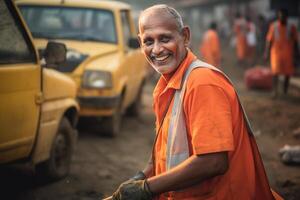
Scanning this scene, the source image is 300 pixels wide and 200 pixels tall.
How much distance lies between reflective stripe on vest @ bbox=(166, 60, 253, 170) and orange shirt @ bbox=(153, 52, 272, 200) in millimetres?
28

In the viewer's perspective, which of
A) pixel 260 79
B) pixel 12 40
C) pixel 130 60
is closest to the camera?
pixel 12 40

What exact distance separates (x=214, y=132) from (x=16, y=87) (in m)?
2.19

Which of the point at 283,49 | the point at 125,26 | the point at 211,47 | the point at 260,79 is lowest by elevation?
the point at 260,79

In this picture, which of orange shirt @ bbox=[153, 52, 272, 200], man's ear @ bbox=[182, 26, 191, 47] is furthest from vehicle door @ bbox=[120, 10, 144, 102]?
orange shirt @ bbox=[153, 52, 272, 200]

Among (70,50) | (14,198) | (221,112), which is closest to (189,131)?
(221,112)

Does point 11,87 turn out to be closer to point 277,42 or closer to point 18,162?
point 18,162

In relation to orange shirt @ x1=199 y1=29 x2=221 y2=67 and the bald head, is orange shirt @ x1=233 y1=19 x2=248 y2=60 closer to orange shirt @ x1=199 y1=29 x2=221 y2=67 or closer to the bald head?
orange shirt @ x1=199 y1=29 x2=221 y2=67

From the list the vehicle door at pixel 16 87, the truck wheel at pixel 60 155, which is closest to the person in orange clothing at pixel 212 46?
the truck wheel at pixel 60 155

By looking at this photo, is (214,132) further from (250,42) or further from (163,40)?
(250,42)

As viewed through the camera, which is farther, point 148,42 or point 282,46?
point 282,46

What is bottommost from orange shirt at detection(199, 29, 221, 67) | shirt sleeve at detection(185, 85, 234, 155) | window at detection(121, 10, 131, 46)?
orange shirt at detection(199, 29, 221, 67)

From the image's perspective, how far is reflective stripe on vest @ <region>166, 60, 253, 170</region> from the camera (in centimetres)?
218

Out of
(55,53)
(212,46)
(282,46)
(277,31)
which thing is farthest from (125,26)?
(212,46)

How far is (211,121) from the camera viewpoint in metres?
2.02
